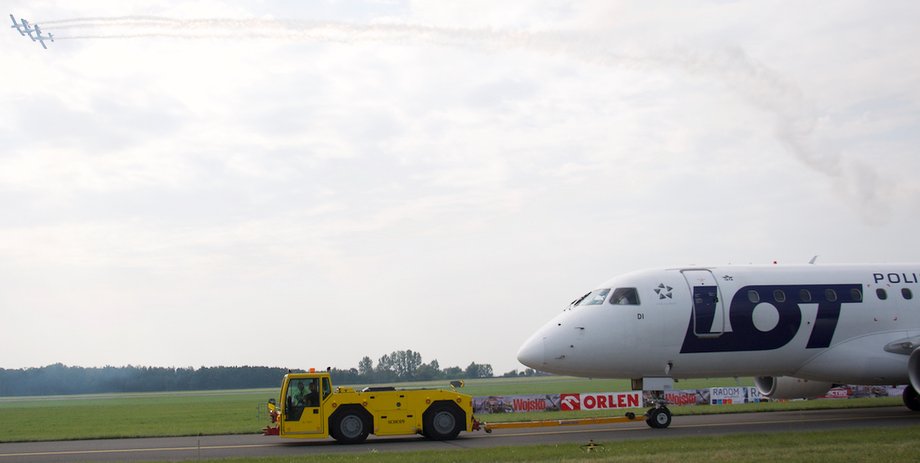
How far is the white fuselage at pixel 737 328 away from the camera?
26.3 meters

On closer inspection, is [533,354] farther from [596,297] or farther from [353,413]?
[353,413]

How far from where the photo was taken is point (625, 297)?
26844 millimetres

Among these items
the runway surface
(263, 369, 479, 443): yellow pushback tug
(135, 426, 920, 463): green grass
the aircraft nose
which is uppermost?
the aircraft nose

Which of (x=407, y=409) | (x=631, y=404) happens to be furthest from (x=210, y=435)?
(x=631, y=404)

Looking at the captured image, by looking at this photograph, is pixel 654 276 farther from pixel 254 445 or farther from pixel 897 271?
pixel 254 445

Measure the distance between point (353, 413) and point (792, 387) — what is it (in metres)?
14.7

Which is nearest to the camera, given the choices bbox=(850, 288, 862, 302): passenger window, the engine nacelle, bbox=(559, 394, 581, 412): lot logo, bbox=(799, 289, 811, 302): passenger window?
bbox=(799, 289, 811, 302): passenger window

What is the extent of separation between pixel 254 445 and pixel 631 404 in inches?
849

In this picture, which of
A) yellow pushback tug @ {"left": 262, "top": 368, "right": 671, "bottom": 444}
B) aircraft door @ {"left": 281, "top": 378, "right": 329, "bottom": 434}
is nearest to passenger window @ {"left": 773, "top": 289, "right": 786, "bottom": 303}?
yellow pushback tug @ {"left": 262, "top": 368, "right": 671, "bottom": 444}

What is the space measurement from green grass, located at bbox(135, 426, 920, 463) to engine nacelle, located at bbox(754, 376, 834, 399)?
7428 mm

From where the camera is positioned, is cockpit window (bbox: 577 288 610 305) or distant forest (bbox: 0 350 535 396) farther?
distant forest (bbox: 0 350 535 396)

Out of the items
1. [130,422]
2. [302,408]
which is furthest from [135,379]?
[302,408]

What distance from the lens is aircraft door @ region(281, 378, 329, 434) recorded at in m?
25.2

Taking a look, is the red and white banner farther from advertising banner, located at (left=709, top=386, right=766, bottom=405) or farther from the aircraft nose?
the aircraft nose
